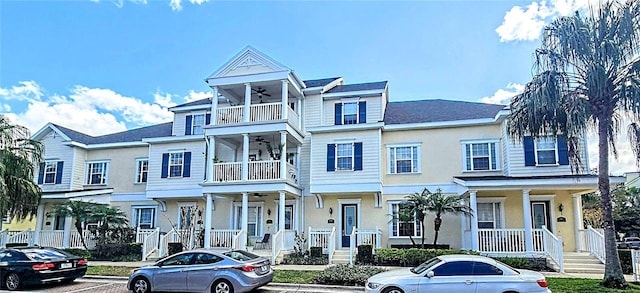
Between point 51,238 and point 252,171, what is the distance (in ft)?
39.3

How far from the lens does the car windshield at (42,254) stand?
524 inches

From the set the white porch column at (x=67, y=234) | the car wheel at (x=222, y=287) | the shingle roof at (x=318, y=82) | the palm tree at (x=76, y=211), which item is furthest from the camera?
the shingle roof at (x=318, y=82)

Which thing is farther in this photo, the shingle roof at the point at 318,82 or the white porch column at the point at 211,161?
the shingle roof at the point at 318,82

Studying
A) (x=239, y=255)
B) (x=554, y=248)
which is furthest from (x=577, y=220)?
(x=239, y=255)

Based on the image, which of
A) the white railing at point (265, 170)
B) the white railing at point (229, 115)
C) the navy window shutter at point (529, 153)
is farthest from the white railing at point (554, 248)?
the white railing at point (229, 115)

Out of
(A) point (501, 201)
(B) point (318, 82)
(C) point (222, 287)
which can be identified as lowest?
(C) point (222, 287)

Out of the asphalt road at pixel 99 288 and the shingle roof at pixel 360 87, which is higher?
the shingle roof at pixel 360 87

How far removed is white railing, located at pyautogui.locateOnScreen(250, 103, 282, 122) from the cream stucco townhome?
54 millimetres

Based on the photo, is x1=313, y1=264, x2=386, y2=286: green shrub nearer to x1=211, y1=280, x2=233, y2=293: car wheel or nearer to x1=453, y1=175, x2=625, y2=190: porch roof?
x1=211, y1=280, x2=233, y2=293: car wheel

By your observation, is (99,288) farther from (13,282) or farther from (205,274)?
(205,274)

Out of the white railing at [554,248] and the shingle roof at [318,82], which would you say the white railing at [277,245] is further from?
the white railing at [554,248]

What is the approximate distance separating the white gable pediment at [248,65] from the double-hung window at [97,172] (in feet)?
32.7

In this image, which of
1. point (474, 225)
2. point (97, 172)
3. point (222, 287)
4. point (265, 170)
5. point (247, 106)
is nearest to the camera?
point (222, 287)

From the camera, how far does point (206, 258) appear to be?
12.0m
